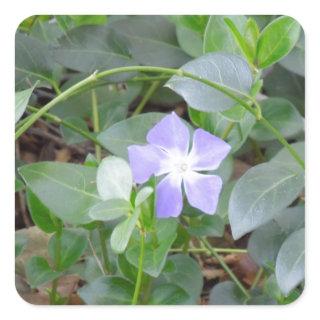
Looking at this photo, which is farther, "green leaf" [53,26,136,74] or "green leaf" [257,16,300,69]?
"green leaf" [53,26,136,74]

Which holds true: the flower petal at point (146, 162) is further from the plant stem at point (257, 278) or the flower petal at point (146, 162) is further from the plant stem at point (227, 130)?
the plant stem at point (257, 278)

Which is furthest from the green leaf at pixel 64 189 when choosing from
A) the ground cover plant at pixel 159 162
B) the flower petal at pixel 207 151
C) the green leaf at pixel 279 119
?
the green leaf at pixel 279 119

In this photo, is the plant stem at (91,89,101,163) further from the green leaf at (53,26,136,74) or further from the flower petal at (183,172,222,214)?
the flower petal at (183,172,222,214)

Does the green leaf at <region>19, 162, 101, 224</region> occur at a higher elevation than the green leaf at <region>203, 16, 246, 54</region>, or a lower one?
lower

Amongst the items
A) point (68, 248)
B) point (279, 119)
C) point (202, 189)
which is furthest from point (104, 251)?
point (279, 119)

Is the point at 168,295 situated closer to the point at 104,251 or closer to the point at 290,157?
the point at 104,251

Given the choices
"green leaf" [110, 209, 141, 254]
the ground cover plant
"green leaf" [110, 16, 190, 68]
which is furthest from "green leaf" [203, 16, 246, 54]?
"green leaf" [110, 209, 141, 254]
